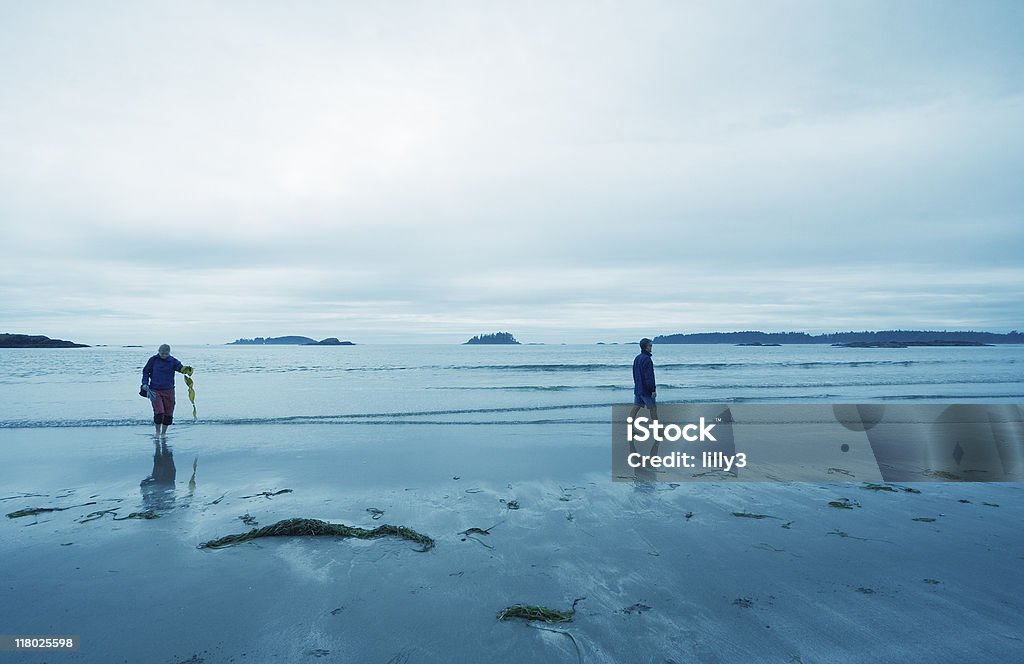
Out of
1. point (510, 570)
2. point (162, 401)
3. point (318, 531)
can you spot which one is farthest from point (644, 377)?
point (162, 401)

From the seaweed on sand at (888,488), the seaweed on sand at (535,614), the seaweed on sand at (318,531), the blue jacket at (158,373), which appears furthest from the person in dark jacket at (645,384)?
the blue jacket at (158,373)

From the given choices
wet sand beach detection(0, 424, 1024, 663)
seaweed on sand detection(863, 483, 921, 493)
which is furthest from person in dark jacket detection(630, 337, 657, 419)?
seaweed on sand detection(863, 483, 921, 493)

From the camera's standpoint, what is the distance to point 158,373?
40.1 feet

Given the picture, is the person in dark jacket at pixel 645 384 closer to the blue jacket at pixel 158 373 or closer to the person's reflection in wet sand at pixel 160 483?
the person's reflection in wet sand at pixel 160 483

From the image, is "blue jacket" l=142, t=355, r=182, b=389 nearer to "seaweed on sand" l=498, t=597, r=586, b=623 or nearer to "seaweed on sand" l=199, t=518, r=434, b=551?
"seaweed on sand" l=199, t=518, r=434, b=551

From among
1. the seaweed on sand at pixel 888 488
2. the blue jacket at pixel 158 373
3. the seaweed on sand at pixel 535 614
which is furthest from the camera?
the blue jacket at pixel 158 373

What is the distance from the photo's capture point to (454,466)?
34.0 ft

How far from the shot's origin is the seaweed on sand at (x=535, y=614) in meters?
4.27

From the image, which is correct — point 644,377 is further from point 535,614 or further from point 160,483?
point 160,483

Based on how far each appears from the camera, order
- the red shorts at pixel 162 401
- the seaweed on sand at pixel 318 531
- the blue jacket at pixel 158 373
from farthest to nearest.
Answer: the red shorts at pixel 162 401 → the blue jacket at pixel 158 373 → the seaweed on sand at pixel 318 531

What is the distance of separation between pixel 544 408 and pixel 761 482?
11.7m

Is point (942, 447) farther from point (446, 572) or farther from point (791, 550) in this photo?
point (446, 572)

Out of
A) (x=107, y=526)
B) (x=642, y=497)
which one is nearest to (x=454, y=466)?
(x=642, y=497)

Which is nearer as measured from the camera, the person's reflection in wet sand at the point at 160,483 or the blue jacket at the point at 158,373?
the person's reflection in wet sand at the point at 160,483
